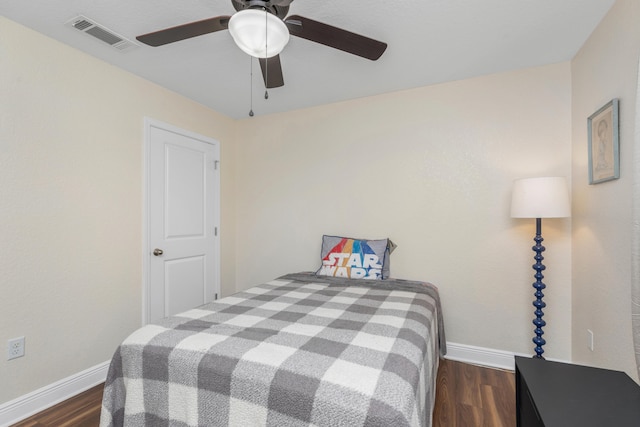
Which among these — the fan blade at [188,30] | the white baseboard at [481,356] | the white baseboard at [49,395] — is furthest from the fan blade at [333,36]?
the white baseboard at [49,395]

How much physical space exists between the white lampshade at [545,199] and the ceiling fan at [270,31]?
140cm

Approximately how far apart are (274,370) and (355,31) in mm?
1967

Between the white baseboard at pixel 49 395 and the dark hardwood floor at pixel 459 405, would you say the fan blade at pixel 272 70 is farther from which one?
the white baseboard at pixel 49 395

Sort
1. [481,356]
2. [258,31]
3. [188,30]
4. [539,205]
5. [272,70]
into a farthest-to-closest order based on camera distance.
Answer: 1. [481,356]
2. [539,205]
3. [272,70]
4. [188,30]
5. [258,31]

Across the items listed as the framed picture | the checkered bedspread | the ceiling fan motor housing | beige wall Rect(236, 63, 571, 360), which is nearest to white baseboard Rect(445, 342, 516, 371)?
beige wall Rect(236, 63, 571, 360)

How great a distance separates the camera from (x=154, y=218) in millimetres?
2689

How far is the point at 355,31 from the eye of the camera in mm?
1938

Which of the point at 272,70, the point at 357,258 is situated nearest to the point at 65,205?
the point at 272,70

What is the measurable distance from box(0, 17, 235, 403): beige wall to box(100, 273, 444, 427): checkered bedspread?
102 cm

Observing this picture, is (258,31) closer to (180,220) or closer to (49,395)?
(180,220)

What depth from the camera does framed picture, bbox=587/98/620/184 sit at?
1.65m

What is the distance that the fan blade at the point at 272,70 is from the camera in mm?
1670

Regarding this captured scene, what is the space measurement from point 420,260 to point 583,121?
154cm

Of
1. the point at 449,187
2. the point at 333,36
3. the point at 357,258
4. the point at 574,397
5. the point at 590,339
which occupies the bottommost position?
the point at 590,339
